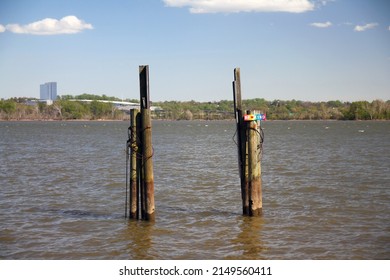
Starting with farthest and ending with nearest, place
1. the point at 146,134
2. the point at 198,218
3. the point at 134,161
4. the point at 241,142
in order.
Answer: the point at 198,218 < the point at 241,142 < the point at 134,161 < the point at 146,134

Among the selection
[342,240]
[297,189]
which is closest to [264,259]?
[342,240]

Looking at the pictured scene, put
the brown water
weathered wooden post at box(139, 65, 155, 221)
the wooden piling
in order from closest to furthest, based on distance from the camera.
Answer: the brown water → weathered wooden post at box(139, 65, 155, 221) → the wooden piling

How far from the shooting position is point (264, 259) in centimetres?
1059

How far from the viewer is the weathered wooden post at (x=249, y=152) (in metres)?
13.1

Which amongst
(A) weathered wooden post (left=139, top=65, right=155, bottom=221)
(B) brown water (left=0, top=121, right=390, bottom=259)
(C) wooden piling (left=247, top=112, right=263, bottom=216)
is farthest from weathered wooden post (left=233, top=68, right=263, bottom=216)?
(A) weathered wooden post (left=139, top=65, right=155, bottom=221)

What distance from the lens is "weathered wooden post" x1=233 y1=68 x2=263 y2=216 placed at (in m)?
13.1

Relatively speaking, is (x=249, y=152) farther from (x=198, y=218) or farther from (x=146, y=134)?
(x=146, y=134)

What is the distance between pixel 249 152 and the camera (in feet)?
43.2

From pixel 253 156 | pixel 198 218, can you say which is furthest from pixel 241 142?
pixel 198 218

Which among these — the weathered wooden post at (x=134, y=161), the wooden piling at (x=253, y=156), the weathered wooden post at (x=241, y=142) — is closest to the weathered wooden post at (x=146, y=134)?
the weathered wooden post at (x=134, y=161)

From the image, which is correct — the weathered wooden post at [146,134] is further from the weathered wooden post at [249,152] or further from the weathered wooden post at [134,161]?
the weathered wooden post at [249,152]

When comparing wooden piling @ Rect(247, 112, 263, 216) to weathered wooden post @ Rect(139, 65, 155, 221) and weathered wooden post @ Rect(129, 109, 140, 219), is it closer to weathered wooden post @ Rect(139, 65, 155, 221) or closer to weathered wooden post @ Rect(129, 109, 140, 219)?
weathered wooden post @ Rect(139, 65, 155, 221)
